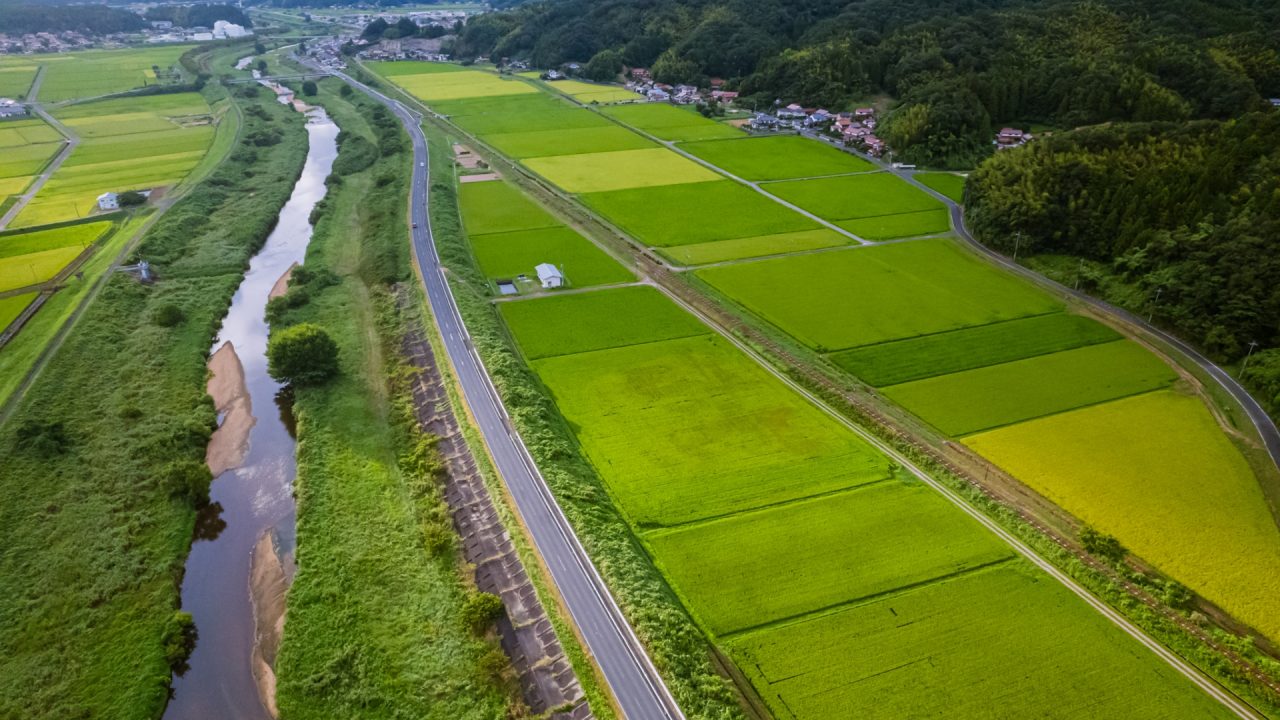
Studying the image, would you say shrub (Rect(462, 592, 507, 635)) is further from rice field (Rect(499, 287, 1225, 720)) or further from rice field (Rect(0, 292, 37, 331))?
rice field (Rect(0, 292, 37, 331))

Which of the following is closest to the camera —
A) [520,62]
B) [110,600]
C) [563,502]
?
[110,600]

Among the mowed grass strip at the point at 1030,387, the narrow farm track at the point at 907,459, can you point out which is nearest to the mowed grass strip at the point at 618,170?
the narrow farm track at the point at 907,459

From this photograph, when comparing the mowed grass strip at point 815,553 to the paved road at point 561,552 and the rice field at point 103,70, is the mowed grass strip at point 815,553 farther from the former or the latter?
the rice field at point 103,70

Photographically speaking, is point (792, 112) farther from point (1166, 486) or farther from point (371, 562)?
point (371, 562)

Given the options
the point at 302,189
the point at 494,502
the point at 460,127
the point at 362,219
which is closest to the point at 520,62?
the point at 460,127

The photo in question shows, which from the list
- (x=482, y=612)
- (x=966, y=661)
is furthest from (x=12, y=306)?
(x=966, y=661)

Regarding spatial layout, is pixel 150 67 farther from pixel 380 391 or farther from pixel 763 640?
pixel 763 640
